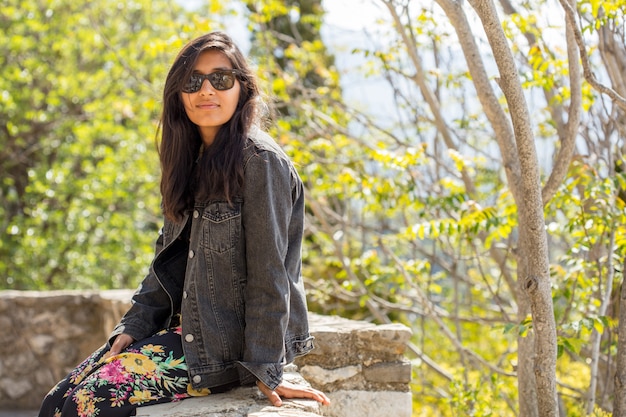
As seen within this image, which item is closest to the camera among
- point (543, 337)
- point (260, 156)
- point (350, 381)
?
point (260, 156)

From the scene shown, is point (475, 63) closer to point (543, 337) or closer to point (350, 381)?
point (543, 337)

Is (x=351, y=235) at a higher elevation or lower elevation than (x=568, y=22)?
lower

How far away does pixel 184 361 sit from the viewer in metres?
2.17

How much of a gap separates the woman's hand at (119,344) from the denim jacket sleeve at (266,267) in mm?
444

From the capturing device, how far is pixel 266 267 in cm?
207

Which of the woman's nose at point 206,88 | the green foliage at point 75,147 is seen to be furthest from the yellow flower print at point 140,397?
the green foliage at point 75,147

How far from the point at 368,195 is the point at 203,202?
247 cm

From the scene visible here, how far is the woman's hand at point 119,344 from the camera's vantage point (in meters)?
2.30

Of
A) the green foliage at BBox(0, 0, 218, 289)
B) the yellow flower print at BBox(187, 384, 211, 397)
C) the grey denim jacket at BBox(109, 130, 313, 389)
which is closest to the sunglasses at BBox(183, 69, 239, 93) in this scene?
the grey denim jacket at BBox(109, 130, 313, 389)

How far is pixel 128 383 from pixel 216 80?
88cm

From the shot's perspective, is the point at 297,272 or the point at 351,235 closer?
the point at 297,272

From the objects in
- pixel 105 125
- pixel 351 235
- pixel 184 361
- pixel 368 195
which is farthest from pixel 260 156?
pixel 105 125

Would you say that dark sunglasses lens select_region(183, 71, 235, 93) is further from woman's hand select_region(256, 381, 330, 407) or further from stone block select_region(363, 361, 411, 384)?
stone block select_region(363, 361, 411, 384)

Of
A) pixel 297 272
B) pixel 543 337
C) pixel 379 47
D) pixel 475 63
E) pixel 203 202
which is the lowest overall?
pixel 543 337
